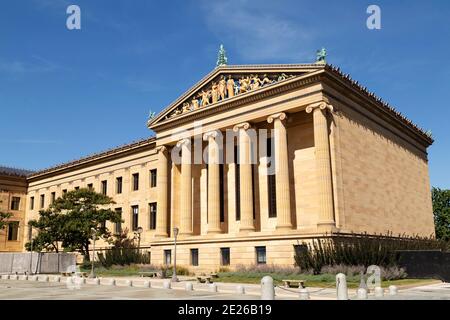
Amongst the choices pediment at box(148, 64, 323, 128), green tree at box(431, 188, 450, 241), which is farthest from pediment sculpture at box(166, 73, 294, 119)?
green tree at box(431, 188, 450, 241)

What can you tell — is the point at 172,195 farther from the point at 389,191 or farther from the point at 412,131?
the point at 412,131

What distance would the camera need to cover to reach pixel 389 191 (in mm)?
40125

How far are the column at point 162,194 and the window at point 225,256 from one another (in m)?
8.14

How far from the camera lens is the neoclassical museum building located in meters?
33.4

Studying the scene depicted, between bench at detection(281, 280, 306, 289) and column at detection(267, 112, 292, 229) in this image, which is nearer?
bench at detection(281, 280, 306, 289)

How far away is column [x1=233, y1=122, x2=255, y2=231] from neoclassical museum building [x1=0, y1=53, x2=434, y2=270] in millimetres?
85

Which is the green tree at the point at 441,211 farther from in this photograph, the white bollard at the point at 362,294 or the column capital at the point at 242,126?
the white bollard at the point at 362,294

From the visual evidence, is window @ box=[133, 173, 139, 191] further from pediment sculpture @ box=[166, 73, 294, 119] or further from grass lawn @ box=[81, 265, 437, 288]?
grass lawn @ box=[81, 265, 437, 288]

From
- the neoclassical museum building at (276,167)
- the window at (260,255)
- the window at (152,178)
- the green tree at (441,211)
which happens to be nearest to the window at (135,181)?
the window at (152,178)

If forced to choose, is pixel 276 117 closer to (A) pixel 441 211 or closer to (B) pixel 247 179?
(B) pixel 247 179

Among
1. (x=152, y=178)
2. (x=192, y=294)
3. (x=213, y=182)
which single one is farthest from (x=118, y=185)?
(x=192, y=294)

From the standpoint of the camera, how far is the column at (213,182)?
38812 mm

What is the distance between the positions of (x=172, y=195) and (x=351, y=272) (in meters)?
22.0
